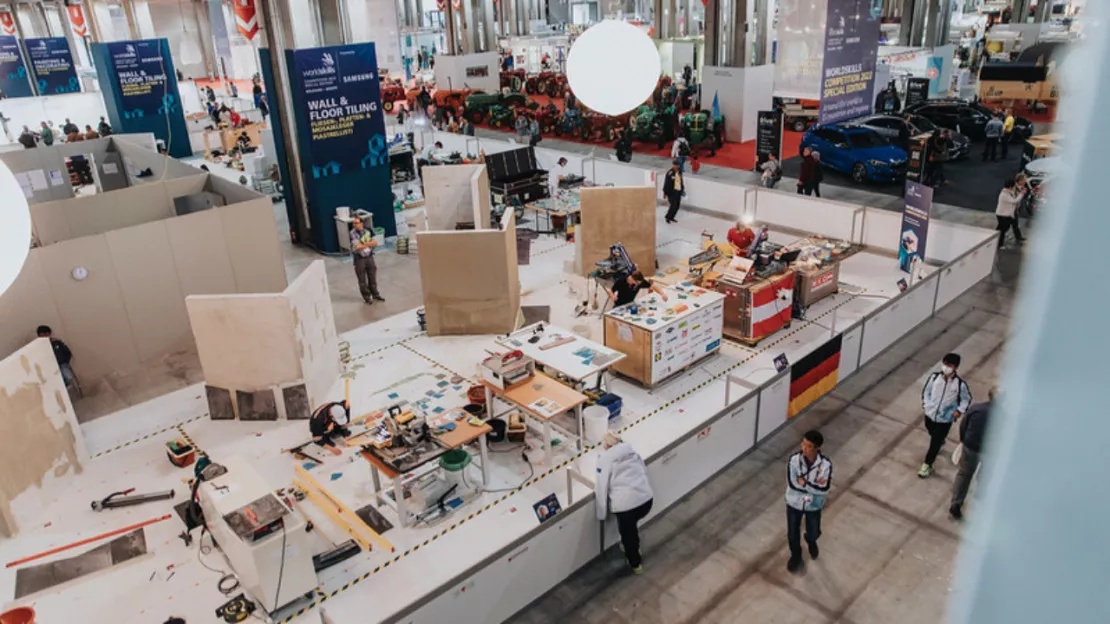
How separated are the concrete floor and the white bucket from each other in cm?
122

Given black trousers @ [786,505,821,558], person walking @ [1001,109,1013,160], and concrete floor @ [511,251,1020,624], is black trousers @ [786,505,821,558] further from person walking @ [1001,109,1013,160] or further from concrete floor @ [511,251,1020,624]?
person walking @ [1001,109,1013,160]

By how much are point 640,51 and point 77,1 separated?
4311 centimetres

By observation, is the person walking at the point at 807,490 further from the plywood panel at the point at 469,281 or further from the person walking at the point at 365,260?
Answer: the person walking at the point at 365,260

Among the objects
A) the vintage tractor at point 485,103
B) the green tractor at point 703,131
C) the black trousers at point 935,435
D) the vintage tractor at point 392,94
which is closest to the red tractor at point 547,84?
the vintage tractor at point 392,94

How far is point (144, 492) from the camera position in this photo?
27.4 ft

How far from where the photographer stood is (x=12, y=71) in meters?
30.8

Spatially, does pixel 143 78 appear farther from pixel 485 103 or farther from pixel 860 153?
pixel 860 153

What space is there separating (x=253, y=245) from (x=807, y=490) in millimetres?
9264

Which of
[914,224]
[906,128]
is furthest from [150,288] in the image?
[906,128]

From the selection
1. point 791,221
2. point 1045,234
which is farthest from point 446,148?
point 1045,234

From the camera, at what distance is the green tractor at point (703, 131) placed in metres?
23.1

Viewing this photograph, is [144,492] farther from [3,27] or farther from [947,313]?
[3,27]

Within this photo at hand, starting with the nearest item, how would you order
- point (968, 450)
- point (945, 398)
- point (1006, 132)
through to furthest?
point (968, 450) < point (945, 398) < point (1006, 132)

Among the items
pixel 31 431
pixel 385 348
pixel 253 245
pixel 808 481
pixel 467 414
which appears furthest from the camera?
pixel 253 245
